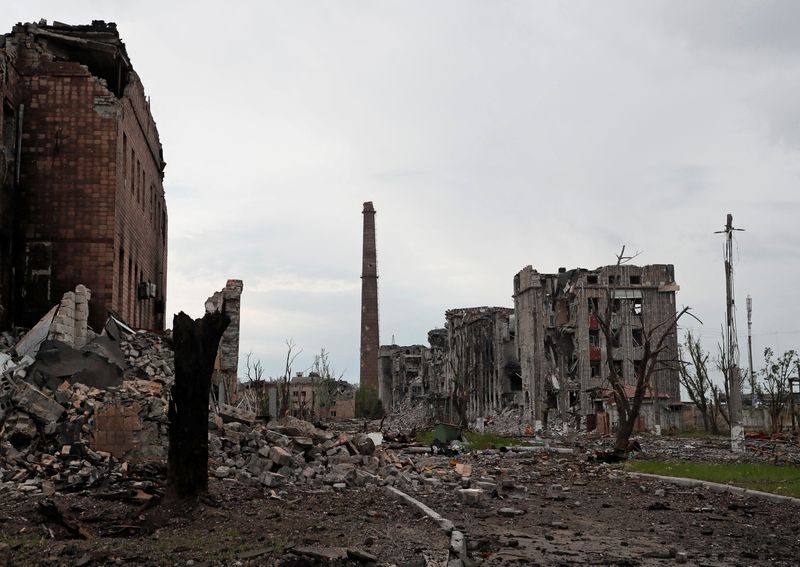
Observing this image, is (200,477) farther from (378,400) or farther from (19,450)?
(378,400)

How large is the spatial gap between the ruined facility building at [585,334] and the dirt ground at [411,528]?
40431 millimetres

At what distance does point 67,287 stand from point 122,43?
25.9ft

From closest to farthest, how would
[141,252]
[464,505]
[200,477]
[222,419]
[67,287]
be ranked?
[200,477], [464,505], [222,419], [67,287], [141,252]

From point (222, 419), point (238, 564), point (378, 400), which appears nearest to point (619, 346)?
point (378, 400)

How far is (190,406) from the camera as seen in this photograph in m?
12.6

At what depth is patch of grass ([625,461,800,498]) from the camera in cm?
1623

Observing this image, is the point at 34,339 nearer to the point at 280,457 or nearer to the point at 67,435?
the point at 67,435

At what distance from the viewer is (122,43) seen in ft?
84.5

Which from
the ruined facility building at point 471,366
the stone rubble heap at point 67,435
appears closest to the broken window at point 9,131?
the stone rubble heap at point 67,435

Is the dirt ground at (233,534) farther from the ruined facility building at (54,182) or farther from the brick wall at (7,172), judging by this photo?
the brick wall at (7,172)

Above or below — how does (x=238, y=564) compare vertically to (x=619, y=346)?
below

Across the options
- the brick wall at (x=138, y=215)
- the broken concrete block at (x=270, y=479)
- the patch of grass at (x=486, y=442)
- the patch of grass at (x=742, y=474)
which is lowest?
the patch of grass at (x=486, y=442)

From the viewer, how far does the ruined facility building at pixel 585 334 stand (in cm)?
5750

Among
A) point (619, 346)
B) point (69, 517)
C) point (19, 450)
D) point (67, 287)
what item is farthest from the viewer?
point (619, 346)
